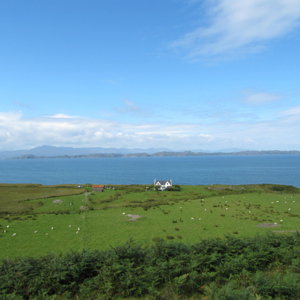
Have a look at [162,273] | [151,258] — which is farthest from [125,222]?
[162,273]

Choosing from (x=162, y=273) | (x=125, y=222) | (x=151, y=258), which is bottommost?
(x=125, y=222)

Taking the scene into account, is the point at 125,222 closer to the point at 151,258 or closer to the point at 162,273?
the point at 151,258

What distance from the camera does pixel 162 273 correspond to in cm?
1495

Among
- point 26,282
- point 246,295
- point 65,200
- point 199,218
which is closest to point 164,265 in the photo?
point 246,295

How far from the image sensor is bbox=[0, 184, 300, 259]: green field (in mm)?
27609

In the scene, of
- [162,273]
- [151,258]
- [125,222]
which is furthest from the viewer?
[125,222]

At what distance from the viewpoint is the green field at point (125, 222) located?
27.6 m

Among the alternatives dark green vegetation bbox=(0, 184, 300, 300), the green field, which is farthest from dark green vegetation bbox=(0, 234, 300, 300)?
the green field

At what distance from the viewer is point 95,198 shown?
196 ft

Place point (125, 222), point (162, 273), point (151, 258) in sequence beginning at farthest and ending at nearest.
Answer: point (125, 222)
point (151, 258)
point (162, 273)

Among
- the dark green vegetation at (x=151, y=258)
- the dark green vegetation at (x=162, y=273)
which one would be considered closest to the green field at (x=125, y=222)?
the dark green vegetation at (x=151, y=258)

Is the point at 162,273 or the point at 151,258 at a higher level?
the point at 151,258

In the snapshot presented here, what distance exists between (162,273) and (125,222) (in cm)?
2196

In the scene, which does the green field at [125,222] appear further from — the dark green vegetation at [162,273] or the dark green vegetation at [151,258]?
the dark green vegetation at [162,273]
